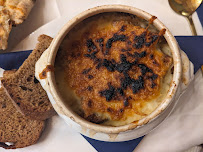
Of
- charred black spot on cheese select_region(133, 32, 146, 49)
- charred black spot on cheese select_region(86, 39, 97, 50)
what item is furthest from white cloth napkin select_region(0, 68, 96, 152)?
charred black spot on cheese select_region(133, 32, 146, 49)

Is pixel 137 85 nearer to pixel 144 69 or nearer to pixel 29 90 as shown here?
pixel 144 69

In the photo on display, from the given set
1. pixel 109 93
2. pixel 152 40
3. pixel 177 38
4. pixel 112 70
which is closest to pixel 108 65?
pixel 112 70

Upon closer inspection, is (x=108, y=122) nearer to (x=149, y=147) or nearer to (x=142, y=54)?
(x=142, y=54)

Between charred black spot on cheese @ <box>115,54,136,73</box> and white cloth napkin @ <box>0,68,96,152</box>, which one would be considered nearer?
charred black spot on cheese @ <box>115,54,136,73</box>

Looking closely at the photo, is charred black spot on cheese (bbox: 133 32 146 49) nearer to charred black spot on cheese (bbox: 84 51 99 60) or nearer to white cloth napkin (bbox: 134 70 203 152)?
charred black spot on cheese (bbox: 84 51 99 60)

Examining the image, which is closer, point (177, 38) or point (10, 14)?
point (177, 38)
